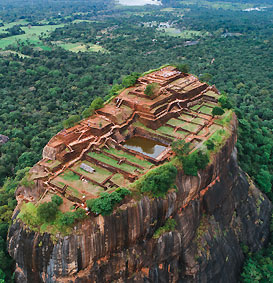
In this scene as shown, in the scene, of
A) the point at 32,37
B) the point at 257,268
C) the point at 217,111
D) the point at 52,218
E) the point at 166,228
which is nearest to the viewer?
the point at 52,218

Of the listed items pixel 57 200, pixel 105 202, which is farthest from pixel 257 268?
pixel 57 200

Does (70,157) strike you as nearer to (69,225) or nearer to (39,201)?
(39,201)

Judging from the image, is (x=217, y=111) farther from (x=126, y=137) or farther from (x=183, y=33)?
(x=183, y=33)

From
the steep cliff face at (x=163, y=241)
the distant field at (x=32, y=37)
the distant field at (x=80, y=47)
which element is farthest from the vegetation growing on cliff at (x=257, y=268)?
the distant field at (x=32, y=37)

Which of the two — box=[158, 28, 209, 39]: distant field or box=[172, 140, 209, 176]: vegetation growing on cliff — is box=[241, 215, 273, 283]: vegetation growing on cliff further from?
box=[158, 28, 209, 39]: distant field

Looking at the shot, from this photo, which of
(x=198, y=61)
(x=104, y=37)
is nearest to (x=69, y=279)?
(x=198, y=61)

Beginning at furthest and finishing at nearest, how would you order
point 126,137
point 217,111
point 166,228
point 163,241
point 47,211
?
point 217,111
point 126,137
point 166,228
point 163,241
point 47,211

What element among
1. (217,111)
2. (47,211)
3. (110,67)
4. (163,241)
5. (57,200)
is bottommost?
(110,67)

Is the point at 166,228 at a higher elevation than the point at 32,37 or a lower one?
higher

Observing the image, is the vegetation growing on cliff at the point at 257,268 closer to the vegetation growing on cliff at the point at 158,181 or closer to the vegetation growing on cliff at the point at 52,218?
the vegetation growing on cliff at the point at 158,181
